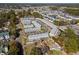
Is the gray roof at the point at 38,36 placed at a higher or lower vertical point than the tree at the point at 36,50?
higher

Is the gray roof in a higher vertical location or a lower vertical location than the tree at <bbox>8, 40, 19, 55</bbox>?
higher

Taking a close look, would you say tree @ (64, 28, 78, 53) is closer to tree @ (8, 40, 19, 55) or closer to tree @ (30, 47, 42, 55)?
tree @ (30, 47, 42, 55)

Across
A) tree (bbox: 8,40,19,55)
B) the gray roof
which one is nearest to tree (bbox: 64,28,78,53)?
the gray roof

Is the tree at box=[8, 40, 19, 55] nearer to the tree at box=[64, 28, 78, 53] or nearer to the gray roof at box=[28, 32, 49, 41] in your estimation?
the gray roof at box=[28, 32, 49, 41]

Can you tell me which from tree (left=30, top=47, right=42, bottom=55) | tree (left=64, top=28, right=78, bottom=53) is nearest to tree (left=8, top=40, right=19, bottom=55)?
tree (left=30, top=47, right=42, bottom=55)

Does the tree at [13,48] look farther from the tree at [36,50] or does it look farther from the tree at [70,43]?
the tree at [70,43]

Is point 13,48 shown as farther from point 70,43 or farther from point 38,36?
point 70,43

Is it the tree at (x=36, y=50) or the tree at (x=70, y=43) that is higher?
the tree at (x=70, y=43)

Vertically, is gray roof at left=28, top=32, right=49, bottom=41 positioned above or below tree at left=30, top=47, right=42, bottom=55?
above

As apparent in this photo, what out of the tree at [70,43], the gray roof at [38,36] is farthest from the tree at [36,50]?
the tree at [70,43]

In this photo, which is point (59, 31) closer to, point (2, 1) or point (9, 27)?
point (9, 27)

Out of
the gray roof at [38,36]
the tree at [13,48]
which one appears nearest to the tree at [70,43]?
the gray roof at [38,36]
